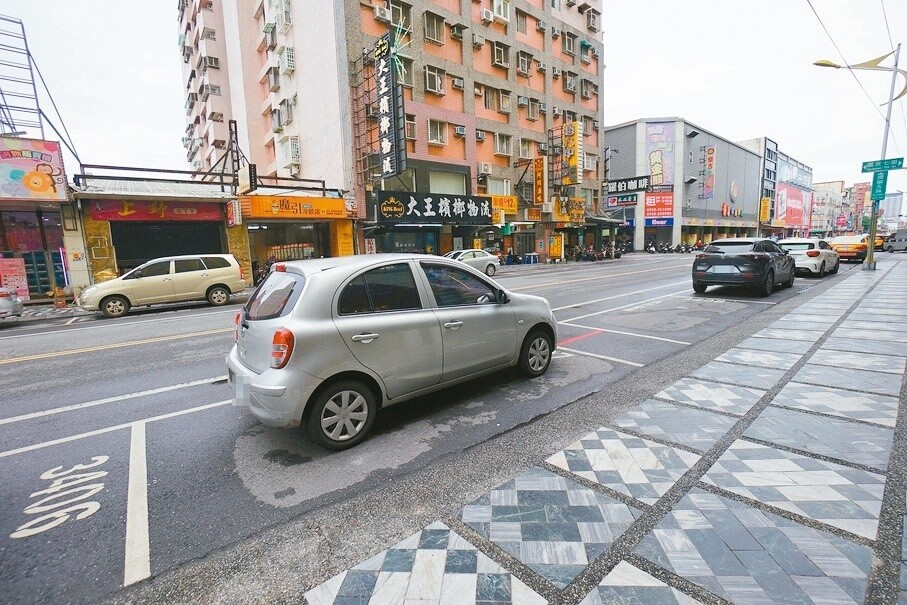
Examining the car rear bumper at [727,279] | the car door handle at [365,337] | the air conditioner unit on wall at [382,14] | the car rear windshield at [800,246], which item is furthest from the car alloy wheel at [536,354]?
the air conditioner unit on wall at [382,14]

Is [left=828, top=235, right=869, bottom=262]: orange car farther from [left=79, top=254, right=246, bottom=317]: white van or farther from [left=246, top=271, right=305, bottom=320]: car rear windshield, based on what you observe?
[left=79, top=254, right=246, bottom=317]: white van

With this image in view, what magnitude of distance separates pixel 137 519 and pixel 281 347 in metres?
1.43

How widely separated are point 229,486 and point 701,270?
12.9 metres

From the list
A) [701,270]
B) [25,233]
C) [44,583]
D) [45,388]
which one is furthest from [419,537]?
[25,233]

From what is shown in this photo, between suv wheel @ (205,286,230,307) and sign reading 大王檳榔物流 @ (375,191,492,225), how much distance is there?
9.65 m

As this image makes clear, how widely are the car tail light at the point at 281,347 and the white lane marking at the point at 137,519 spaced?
1.27 m

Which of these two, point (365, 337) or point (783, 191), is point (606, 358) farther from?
point (783, 191)

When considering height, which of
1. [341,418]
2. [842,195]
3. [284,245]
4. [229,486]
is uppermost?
[842,195]

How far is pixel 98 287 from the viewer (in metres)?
11.8

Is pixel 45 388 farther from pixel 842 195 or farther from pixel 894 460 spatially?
pixel 842 195

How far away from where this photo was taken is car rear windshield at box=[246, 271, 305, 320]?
364cm

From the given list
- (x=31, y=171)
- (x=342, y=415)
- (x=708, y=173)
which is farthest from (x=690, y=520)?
(x=708, y=173)

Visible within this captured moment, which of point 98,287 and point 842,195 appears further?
point 842,195

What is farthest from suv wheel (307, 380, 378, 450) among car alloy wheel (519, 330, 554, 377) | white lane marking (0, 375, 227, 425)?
white lane marking (0, 375, 227, 425)
